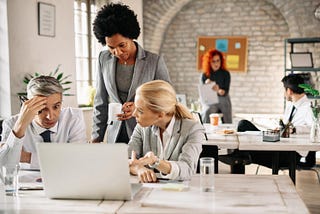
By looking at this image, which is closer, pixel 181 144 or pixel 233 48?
pixel 181 144

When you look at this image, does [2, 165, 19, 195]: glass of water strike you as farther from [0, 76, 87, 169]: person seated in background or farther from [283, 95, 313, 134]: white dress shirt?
[283, 95, 313, 134]: white dress shirt

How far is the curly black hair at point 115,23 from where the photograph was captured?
2984 mm

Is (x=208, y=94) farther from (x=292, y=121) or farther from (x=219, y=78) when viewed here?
(x=292, y=121)

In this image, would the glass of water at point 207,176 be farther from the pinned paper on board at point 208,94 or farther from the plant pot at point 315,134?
the pinned paper on board at point 208,94

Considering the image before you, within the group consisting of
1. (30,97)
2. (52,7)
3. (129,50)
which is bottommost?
(30,97)

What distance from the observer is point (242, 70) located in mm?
8453

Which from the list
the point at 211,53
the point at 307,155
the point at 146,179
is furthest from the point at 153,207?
the point at 211,53

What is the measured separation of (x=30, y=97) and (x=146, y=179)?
82 centimetres

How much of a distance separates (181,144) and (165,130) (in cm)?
11

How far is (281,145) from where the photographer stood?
11.7ft

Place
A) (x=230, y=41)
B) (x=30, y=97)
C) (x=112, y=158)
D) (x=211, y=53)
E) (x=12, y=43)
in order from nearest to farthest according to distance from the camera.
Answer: (x=112, y=158)
(x=30, y=97)
(x=12, y=43)
(x=211, y=53)
(x=230, y=41)

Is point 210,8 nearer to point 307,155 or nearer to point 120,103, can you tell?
point 307,155

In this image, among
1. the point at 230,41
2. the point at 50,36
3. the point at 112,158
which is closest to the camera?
the point at 112,158

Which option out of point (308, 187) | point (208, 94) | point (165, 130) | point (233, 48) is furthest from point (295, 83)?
point (233, 48)
